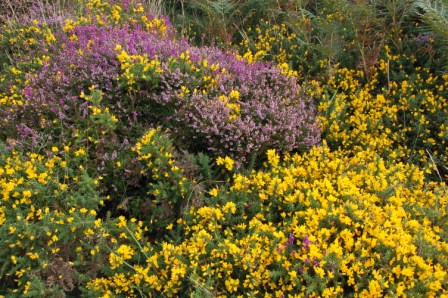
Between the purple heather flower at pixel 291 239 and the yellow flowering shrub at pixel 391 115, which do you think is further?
the yellow flowering shrub at pixel 391 115

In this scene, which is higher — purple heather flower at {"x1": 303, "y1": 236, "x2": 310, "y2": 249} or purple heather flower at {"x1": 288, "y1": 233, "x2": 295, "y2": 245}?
purple heather flower at {"x1": 303, "y1": 236, "x2": 310, "y2": 249}

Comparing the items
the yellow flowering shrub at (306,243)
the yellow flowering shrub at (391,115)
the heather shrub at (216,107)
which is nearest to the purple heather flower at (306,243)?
the yellow flowering shrub at (306,243)

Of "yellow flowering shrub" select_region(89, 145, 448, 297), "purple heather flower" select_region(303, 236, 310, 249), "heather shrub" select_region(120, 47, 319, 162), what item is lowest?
"yellow flowering shrub" select_region(89, 145, 448, 297)

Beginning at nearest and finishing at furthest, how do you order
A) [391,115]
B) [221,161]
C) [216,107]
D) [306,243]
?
[306,243] < [221,161] < [216,107] < [391,115]

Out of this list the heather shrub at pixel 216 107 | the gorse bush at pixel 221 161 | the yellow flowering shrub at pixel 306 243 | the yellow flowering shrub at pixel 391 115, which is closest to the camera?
the yellow flowering shrub at pixel 306 243

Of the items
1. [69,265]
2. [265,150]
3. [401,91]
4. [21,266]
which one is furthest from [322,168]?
[21,266]

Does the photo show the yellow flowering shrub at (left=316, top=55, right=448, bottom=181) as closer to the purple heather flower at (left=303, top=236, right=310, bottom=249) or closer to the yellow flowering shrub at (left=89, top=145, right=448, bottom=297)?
the yellow flowering shrub at (left=89, top=145, right=448, bottom=297)

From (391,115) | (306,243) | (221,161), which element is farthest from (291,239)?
(391,115)

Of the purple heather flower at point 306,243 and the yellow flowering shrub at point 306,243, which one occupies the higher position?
the purple heather flower at point 306,243

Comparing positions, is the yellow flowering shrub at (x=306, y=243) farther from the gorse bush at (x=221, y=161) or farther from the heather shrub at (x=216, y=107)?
the heather shrub at (x=216, y=107)

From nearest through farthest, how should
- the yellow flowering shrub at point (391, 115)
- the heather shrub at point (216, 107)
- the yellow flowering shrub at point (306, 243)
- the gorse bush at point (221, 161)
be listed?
the yellow flowering shrub at point (306, 243)
the gorse bush at point (221, 161)
the heather shrub at point (216, 107)
the yellow flowering shrub at point (391, 115)

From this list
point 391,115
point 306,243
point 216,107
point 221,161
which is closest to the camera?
point 306,243

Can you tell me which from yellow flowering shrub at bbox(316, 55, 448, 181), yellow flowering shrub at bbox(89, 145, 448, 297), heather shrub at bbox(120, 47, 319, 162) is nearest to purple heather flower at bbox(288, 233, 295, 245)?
yellow flowering shrub at bbox(89, 145, 448, 297)

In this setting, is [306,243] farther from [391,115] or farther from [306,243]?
[391,115]
